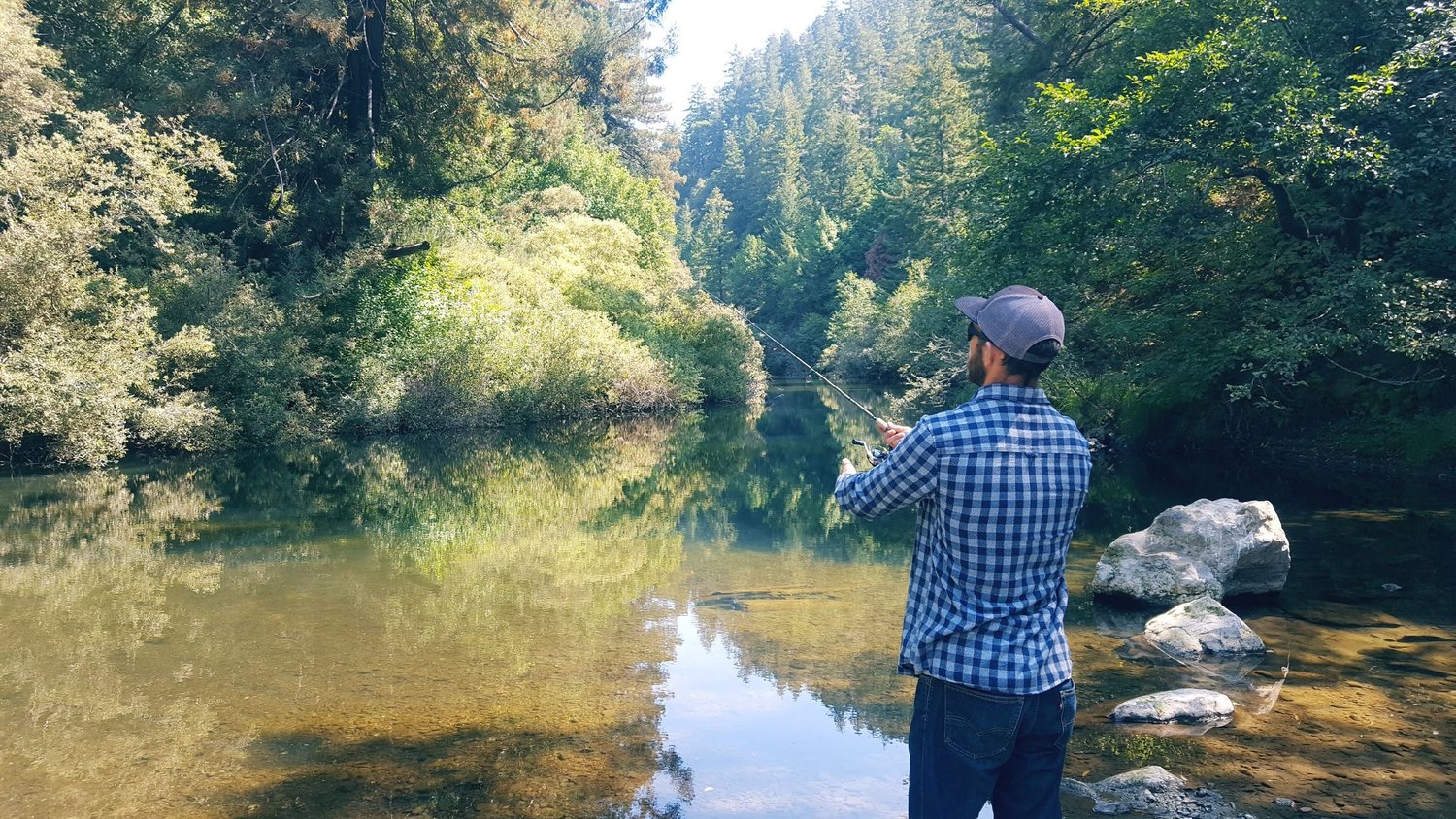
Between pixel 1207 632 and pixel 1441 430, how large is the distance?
11365 mm

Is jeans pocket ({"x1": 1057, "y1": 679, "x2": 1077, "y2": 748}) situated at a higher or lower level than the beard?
lower

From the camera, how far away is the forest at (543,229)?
47.3 feet

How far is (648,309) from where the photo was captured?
3428 centimetres

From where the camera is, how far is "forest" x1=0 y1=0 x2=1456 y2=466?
47.3 feet

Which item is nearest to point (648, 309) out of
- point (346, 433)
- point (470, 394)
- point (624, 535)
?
point (470, 394)

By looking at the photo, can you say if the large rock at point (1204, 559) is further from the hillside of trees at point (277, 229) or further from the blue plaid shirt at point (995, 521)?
the hillside of trees at point (277, 229)

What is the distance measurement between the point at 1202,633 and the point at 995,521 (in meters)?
5.56

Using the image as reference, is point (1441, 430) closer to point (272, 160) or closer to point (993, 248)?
point (993, 248)

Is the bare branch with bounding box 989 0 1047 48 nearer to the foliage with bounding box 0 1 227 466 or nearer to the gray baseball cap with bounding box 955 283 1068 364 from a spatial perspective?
the foliage with bounding box 0 1 227 466

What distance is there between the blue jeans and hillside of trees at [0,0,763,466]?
17605mm

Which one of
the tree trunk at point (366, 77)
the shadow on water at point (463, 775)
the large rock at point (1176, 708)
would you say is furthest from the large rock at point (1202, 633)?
the tree trunk at point (366, 77)

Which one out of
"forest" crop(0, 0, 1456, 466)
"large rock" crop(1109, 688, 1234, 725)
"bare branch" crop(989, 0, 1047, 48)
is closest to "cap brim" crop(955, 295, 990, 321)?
"large rock" crop(1109, 688, 1234, 725)

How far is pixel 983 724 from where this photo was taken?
277cm

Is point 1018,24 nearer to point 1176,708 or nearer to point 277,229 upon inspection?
point 277,229
